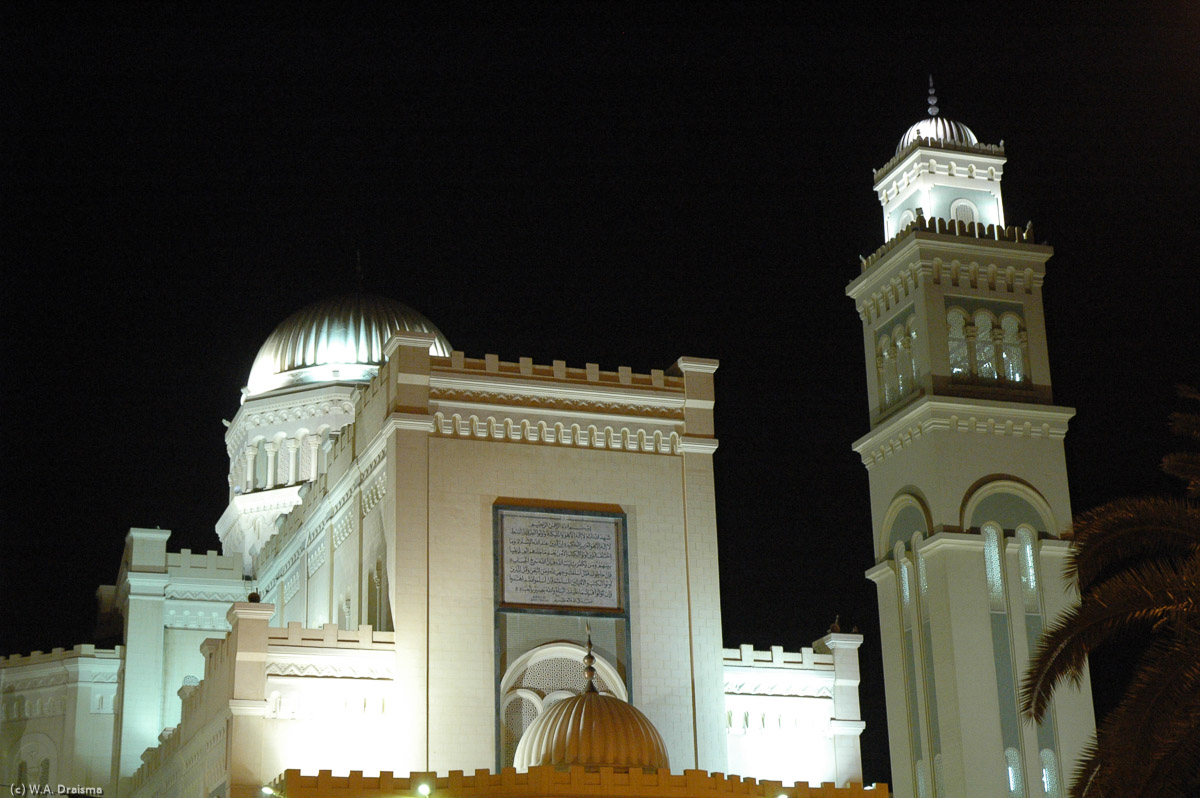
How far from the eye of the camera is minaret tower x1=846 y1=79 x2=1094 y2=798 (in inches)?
1510

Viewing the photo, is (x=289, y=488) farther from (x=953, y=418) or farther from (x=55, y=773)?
(x=953, y=418)

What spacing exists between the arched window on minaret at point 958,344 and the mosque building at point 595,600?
67mm

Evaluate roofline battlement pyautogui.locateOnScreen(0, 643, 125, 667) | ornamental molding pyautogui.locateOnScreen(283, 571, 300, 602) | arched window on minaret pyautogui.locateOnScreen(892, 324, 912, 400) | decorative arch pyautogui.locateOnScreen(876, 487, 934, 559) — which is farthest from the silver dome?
roofline battlement pyautogui.locateOnScreen(0, 643, 125, 667)

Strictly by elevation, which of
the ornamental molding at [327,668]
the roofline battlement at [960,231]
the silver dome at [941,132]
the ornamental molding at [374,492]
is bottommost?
the ornamental molding at [327,668]

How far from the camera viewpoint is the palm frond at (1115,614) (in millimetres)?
21281

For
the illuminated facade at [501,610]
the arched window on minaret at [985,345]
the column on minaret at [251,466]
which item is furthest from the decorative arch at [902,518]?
the column on minaret at [251,466]

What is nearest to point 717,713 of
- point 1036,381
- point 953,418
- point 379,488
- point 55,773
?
point 379,488

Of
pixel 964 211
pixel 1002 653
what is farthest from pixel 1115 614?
pixel 964 211

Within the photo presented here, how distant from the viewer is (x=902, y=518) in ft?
136

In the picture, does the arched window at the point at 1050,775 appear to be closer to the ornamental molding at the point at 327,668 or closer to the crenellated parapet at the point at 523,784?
the crenellated parapet at the point at 523,784

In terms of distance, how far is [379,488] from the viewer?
34.7 m

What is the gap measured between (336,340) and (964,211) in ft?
56.4

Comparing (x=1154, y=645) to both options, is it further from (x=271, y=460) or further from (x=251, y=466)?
(x=251, y=466)

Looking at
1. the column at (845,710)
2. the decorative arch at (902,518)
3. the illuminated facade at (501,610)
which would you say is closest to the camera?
the illuminated facade at (501,610)
